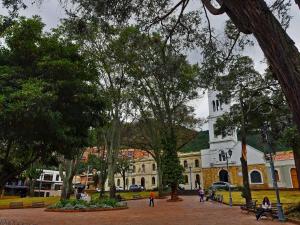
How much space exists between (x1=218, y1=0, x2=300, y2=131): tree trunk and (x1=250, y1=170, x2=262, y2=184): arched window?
157ft

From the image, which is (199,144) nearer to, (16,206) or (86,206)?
(16,206)

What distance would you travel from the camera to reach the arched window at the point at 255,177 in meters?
48.6

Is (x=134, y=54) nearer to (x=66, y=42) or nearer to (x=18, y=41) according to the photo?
(x=66, y=42)

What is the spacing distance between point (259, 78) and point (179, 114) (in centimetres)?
1502

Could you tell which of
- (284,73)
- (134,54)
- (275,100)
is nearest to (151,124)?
(134,54)

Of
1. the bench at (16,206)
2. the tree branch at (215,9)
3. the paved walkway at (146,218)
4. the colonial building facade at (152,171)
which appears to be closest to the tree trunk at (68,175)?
the bench at (16,206)

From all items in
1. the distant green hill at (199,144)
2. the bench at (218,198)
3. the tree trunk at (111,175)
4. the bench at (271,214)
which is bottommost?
the bench at (271,214)

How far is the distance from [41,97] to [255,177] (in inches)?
1794

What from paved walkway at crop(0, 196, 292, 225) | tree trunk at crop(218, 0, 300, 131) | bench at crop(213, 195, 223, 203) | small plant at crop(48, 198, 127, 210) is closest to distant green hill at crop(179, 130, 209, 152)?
bench at crop(213, 195, 223, 203)

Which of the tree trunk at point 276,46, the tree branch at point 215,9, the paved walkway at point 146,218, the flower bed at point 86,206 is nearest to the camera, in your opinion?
the tree trunk at point 276,46

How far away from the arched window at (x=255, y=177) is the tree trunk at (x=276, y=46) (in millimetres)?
47775

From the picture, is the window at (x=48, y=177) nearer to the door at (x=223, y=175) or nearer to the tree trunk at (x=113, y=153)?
the door at (x=223, y=175)

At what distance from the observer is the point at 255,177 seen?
161 ft

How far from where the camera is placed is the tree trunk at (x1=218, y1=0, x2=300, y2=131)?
4137 millimetres
